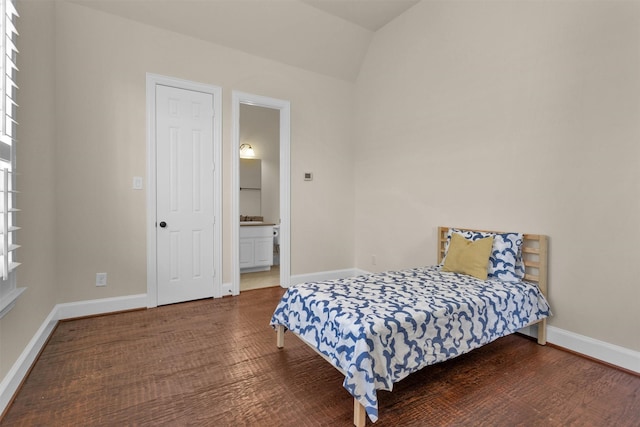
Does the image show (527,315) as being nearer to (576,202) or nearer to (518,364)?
(518,364)

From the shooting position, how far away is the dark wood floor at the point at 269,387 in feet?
5.40

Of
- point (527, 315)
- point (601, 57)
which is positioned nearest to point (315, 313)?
point (527, 315)

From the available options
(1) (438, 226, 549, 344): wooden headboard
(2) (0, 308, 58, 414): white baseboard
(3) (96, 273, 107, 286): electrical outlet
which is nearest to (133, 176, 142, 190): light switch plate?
(3) (96, 273, 107, 286): electrical outlet

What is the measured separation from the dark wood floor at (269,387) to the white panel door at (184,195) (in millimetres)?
880

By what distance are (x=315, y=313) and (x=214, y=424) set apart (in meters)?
0.78

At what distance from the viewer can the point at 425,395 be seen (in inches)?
72.6

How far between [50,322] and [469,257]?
3647mm

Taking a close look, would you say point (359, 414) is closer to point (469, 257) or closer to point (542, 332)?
point (469, 257)

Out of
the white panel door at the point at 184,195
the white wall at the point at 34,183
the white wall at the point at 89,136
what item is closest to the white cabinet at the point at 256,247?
the white wall at the point at 89,136

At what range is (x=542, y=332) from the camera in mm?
2506

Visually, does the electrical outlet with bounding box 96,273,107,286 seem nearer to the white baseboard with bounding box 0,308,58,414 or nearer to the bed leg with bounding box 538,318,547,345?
the white baseboard with bounding box 0,308,58,414

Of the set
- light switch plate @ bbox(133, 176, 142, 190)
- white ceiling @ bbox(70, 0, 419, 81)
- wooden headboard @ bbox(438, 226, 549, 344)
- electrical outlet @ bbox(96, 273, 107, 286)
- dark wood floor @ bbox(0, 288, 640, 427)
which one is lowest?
dark wood floor @ bbox(0, 288, 640, 427)

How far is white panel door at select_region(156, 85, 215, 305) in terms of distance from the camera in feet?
10.9

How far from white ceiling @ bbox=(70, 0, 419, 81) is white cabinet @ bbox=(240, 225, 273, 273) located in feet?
8.10
